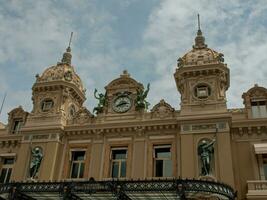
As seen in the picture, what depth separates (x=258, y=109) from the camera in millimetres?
24828

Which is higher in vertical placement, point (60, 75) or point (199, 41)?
point (199, 41)

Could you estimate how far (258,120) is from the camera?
23.4 metres

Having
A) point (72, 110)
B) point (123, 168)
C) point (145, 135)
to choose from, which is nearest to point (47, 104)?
point (72, 110)

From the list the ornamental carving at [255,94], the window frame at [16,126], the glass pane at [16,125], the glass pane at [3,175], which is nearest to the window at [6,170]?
the glass pane at [3,175]

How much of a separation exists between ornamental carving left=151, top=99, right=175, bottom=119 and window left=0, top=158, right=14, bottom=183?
11.4 m

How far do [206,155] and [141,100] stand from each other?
6699mm

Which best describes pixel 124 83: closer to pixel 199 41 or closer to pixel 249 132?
pixel 199 41

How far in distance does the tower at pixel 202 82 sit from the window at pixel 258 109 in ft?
6.92

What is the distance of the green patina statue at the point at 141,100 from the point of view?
2634 centimetres

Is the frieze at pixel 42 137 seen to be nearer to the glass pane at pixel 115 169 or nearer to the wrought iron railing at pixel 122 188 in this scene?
the glass pane at pixel 115 169

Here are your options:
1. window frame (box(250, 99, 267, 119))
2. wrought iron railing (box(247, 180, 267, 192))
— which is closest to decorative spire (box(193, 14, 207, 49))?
window frame (box(250, 99, 267, 119))

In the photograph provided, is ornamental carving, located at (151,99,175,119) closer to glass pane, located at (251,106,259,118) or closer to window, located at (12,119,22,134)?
glass pane, located at (251,106,259,118)

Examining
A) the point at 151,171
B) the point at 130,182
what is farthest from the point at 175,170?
the point at 130,182

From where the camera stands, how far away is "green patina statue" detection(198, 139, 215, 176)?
22016 mm
